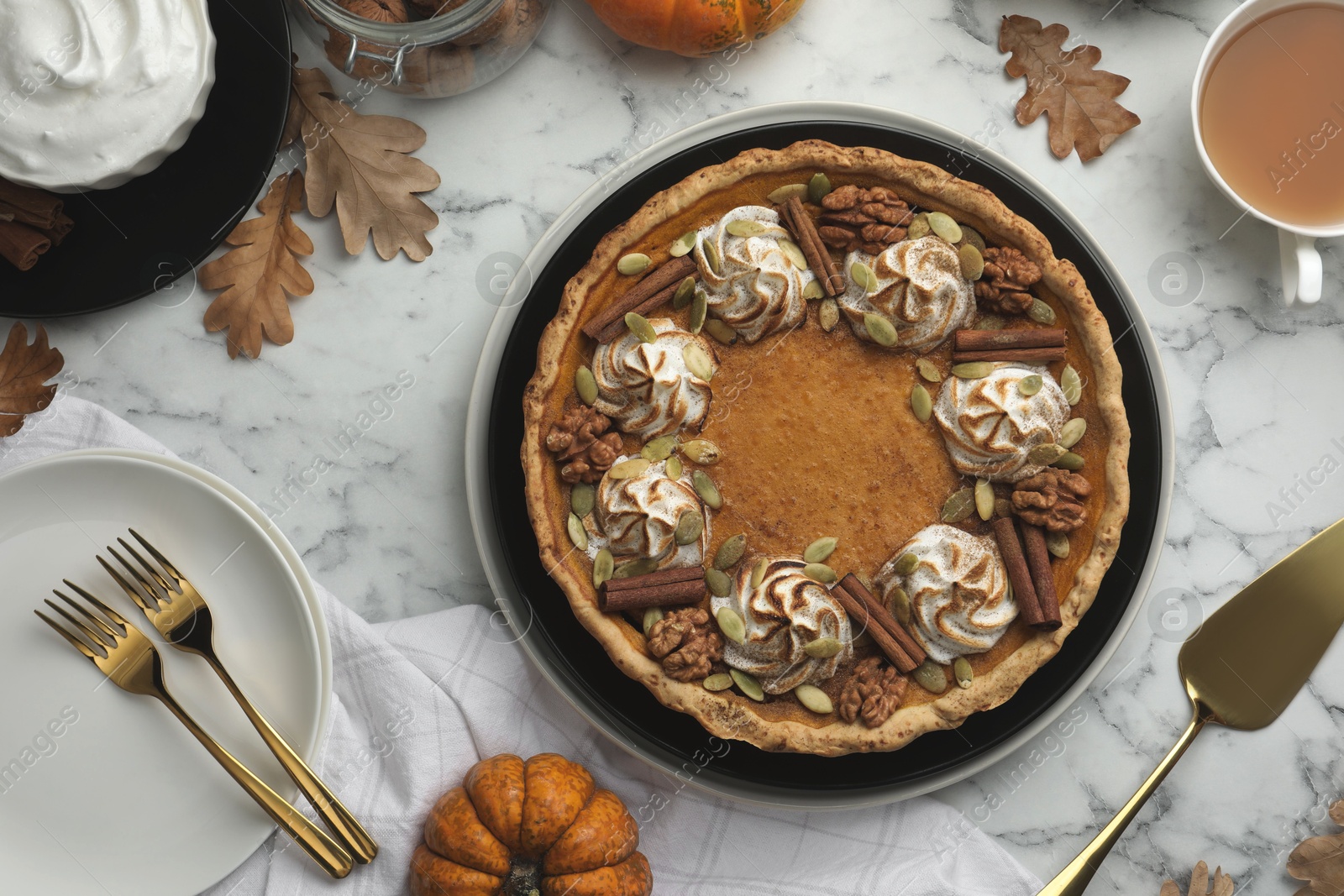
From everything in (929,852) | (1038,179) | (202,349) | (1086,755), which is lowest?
(929,852)

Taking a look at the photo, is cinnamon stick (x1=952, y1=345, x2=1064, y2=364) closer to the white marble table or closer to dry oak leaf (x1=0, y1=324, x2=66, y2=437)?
the white marble table

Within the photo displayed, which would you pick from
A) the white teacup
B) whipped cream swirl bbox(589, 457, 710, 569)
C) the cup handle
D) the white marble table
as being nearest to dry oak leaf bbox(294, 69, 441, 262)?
the white marble table

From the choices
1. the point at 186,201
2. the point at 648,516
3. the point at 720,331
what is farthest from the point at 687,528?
the point at 186,201

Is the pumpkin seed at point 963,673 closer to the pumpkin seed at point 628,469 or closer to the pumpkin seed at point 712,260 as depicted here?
the pumpkin seed at point 628,469

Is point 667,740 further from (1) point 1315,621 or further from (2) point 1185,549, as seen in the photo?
(1) point 1315,621

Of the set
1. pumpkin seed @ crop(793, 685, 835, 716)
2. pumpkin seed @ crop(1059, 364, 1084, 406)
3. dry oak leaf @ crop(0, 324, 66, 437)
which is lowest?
pumpkin seed @ crop(793, 685, 835, 716)

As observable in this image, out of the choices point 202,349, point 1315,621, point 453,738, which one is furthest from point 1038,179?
point 202,349

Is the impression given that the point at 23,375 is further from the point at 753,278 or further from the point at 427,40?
the point at 753,278
